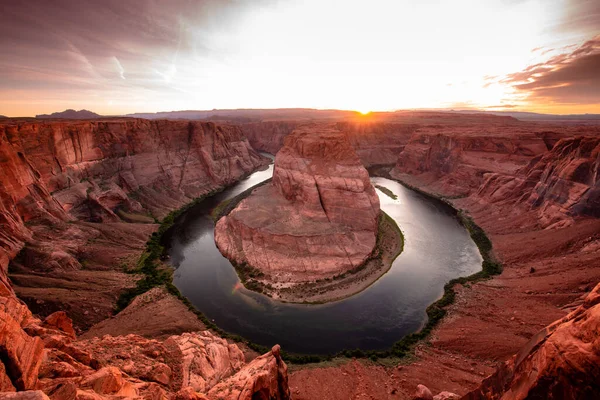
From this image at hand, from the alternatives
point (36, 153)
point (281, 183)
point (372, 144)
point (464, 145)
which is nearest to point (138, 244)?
point (36, 153)

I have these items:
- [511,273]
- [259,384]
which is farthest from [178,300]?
[511,273]

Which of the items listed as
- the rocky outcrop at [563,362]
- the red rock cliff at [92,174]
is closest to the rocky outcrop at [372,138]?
the red rock cliff at [92,174]

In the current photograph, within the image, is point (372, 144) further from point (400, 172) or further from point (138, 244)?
point (138, 244)

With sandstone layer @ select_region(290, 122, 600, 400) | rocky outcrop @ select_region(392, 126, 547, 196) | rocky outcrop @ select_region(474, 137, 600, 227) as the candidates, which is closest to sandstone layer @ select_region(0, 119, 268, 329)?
sandstone layer @ select_region(290, 122, 600, 400)

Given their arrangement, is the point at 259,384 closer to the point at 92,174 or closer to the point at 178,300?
the point at 178,300

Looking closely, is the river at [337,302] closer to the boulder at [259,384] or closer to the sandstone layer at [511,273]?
the sandstone layer at [511,273]

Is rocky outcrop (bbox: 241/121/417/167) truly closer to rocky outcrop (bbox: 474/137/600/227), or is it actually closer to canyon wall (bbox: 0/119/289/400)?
canyon wall (bbox: 0/119/289/400)
